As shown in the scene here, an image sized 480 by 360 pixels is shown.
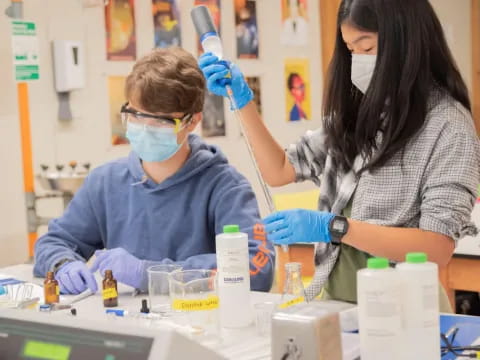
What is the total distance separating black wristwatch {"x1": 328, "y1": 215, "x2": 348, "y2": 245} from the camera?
5.36 feet

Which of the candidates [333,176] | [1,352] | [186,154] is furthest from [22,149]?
[1,352]

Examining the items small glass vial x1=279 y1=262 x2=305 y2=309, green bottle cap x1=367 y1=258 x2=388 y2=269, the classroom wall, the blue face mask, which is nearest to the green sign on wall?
the classroom wall

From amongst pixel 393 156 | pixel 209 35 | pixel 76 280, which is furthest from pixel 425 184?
pixel 76 280

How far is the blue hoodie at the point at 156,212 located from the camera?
2143 mm

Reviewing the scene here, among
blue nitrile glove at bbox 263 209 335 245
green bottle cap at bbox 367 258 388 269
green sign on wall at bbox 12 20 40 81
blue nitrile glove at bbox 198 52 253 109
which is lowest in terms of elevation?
blue nitrile glove at bbox 263 209 335 245

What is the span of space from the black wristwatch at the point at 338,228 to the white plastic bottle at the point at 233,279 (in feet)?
0.67

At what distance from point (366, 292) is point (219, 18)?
12.1ft

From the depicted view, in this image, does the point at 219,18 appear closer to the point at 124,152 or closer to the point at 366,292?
the point at 124,152

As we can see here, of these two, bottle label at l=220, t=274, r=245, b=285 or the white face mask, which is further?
the white face mask

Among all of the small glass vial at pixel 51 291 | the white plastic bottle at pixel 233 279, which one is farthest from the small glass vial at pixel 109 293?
the white plastic bottle at pixel 233 279

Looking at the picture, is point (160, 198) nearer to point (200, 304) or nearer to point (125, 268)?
point (125, 268)

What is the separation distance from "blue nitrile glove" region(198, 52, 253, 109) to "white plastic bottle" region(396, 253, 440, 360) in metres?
0.94

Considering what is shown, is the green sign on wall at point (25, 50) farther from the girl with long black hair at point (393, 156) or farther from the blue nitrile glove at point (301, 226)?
the blue nitrile glove at point (301, 226)

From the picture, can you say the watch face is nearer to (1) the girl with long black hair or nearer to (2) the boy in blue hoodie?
(1) the girl with long black hair
